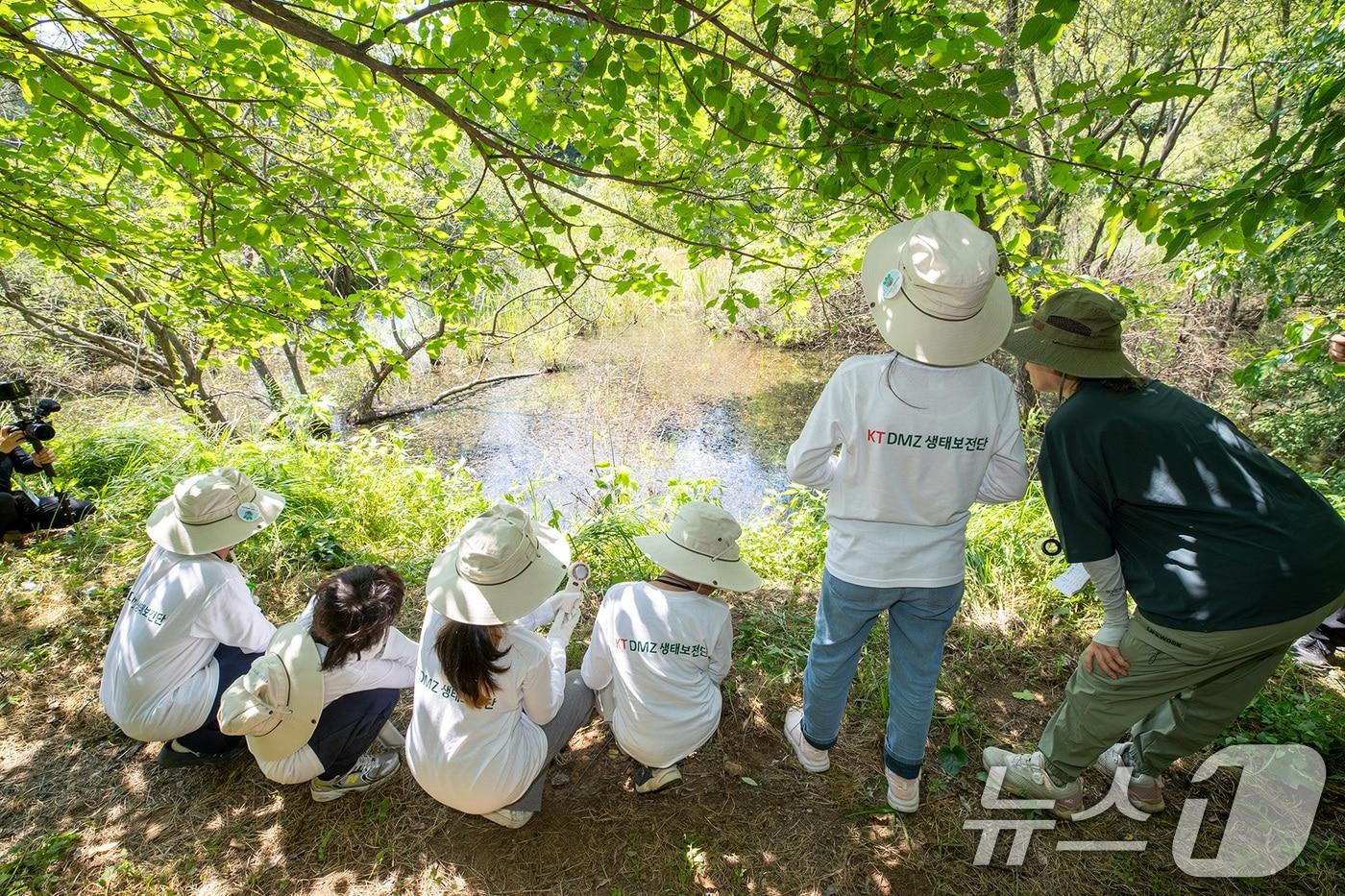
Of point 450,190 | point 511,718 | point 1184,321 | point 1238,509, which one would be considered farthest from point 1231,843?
point 1184,321

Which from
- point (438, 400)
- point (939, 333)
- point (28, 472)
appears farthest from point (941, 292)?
point (438, 400)

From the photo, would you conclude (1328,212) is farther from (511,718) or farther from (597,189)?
(597,189)

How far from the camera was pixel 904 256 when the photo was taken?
153 cm

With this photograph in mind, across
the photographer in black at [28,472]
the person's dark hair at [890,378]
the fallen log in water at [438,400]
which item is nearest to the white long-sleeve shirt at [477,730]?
the person's dark hair at [890,378]

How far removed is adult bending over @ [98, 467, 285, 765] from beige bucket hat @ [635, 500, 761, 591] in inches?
61.2

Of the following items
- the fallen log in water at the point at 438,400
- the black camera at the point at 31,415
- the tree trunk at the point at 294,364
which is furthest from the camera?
the fallen log in water at the point at 438,400

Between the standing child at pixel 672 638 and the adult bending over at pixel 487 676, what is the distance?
242 millimetres

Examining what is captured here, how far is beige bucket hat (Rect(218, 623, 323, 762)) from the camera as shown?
180 cm

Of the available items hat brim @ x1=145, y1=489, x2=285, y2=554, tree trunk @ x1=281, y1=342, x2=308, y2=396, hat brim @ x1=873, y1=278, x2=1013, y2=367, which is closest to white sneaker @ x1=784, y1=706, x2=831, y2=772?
hat brim @ x1=873, y1=278, x2=1013, y2=367

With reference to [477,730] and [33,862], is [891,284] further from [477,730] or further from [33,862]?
[33,862]

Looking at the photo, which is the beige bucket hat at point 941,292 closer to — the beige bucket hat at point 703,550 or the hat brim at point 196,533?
the beige bucket hat at point 703,550

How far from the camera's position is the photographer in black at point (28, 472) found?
3.51m

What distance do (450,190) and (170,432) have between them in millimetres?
4216

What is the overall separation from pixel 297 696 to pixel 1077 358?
8.20ft
